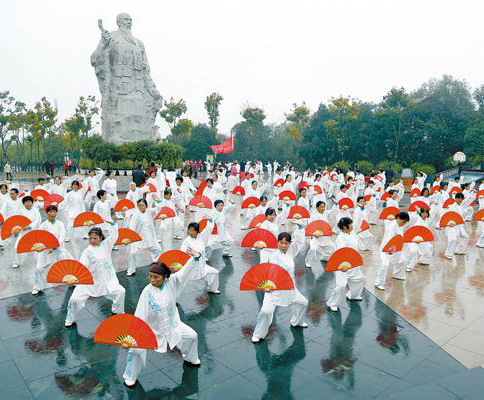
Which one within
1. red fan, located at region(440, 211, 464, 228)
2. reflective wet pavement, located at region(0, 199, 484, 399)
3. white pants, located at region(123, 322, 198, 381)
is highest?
red fan, located at region(440, 211, 464, 228)

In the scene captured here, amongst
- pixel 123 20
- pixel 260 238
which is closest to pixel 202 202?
pixel 260 238

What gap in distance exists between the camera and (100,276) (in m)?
5.72

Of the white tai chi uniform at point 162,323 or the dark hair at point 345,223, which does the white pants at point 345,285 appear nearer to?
the dark hair at point 345,223

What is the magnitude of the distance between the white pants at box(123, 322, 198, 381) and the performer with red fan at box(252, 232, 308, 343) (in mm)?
986

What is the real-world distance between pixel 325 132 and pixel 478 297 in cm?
3266

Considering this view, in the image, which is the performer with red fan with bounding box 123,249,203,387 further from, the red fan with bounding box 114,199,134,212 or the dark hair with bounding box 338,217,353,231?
the red fan with bounding box 114,199,134,212

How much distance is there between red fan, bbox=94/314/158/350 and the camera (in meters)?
3.73

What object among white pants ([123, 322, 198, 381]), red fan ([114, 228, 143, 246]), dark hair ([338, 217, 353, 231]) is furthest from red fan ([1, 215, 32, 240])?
dark hair ([338, 217, 353, 231])

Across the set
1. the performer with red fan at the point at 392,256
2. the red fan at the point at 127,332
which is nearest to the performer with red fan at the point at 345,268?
the performer with red fan at the point at 392,256

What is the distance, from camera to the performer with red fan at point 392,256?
23.8ft

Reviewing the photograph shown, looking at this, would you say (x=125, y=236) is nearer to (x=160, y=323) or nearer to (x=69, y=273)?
(x=69, y=273)

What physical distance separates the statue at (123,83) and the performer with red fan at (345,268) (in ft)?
57.3

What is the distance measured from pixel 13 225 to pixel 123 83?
1535cm

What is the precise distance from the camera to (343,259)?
228 inches
